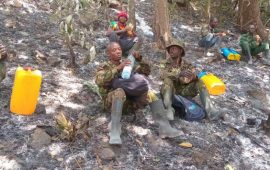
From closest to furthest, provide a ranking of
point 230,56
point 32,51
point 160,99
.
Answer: point 160,99
point 32,51
point 230,56

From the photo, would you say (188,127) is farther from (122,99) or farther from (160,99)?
(122,99)

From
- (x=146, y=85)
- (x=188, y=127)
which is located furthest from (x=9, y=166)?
(x=188, y=127)

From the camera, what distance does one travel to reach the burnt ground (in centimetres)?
397

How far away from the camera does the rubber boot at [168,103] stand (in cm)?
467

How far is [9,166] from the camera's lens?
3.69 meters

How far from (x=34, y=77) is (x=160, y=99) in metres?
1.54

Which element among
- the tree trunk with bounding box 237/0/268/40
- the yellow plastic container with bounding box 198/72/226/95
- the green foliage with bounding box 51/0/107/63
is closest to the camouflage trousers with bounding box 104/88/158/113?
the yellow plastic container with bounding box 198/72/226/95

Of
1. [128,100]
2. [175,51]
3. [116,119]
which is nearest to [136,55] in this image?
[128,100]

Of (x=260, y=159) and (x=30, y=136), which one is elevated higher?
(x=30, y=136)

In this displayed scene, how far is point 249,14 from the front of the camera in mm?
10633

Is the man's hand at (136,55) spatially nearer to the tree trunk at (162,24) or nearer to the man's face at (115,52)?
the man's face at (115,52)

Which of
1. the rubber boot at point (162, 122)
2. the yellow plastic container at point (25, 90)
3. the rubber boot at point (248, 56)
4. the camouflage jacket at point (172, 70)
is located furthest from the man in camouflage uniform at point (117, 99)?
the rubber boot at point (248, 56)

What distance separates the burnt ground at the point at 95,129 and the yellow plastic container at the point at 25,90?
109 millimetres

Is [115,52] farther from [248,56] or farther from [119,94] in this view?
[248,56]
